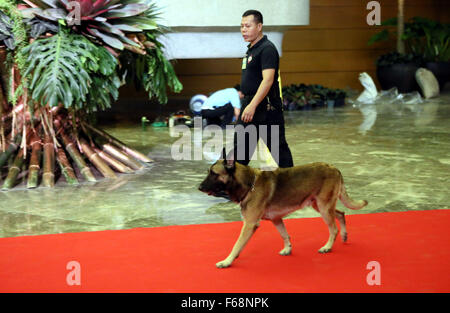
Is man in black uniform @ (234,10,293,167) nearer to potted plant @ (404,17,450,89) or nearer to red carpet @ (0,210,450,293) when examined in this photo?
red carpet @ (0,210,450,293)

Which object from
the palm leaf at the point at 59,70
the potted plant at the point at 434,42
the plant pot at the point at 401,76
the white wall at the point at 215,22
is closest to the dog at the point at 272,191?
the palm leaf at the point at 59,70

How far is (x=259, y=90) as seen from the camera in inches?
183

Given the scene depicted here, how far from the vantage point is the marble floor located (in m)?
4.88

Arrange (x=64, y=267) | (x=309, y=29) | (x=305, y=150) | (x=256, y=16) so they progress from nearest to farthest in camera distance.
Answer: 1. (x=64, y=267)
2. (x=256, y=16)
3. (x=305, y=150)
4. (x=309, y=29)

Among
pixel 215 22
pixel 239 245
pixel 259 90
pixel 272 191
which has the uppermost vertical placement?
pixel 215 22

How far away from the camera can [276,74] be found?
15.8ft

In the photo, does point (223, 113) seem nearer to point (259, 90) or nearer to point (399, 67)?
point (259, 90)

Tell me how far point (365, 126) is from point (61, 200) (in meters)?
5.38

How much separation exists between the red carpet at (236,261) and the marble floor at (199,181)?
14.3 inches

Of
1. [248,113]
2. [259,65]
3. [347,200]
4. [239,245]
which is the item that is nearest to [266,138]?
[248,113]

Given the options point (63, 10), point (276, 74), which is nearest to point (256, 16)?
point (276, 74)

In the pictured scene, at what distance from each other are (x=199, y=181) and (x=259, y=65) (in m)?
1.70

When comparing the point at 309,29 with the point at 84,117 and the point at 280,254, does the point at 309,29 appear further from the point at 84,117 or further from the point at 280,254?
the point at 280,254

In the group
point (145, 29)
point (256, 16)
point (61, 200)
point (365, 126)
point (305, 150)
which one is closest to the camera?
point (256, 16)
